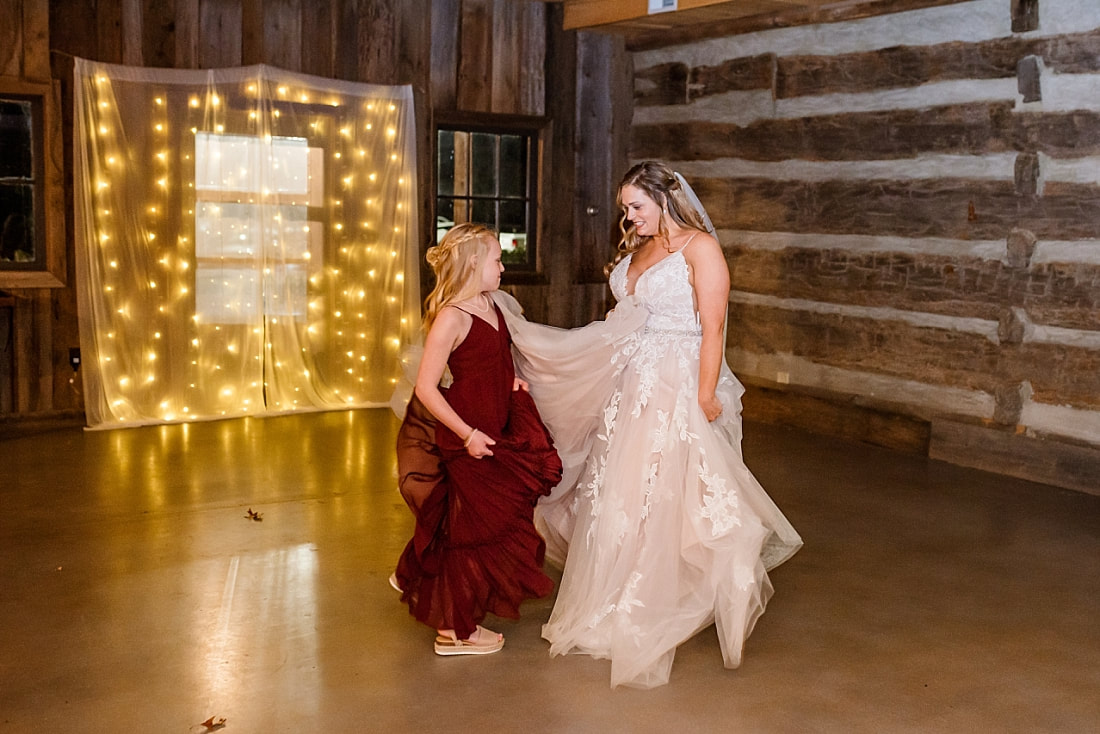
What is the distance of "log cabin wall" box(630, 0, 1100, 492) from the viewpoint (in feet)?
21.7

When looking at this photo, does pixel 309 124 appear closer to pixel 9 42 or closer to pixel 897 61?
pixel 9 42

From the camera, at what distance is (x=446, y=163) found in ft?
30.5

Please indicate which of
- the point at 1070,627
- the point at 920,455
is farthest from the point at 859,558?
the point at 920,455

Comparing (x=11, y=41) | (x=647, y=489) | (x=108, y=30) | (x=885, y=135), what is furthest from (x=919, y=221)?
(x=11, y=41)

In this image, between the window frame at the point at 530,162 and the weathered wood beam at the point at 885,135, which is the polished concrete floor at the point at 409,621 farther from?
the window frame at the point at 530,162

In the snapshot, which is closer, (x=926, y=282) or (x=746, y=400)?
(x=926, y=282)

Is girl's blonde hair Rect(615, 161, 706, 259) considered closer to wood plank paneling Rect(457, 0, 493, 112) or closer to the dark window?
the dark window

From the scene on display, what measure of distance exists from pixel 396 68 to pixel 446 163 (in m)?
0.86

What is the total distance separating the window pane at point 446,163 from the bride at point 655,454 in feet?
17.6

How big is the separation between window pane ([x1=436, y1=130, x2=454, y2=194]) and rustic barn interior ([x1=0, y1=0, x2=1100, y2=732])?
0.14 metres

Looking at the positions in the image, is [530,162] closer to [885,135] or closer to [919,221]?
[885,135]

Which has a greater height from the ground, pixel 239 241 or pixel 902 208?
pixel 902 208

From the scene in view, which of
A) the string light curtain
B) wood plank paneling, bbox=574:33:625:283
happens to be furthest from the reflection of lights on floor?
wood plank paneling, bbox=574:33:625:283

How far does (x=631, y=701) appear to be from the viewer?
138 inches
